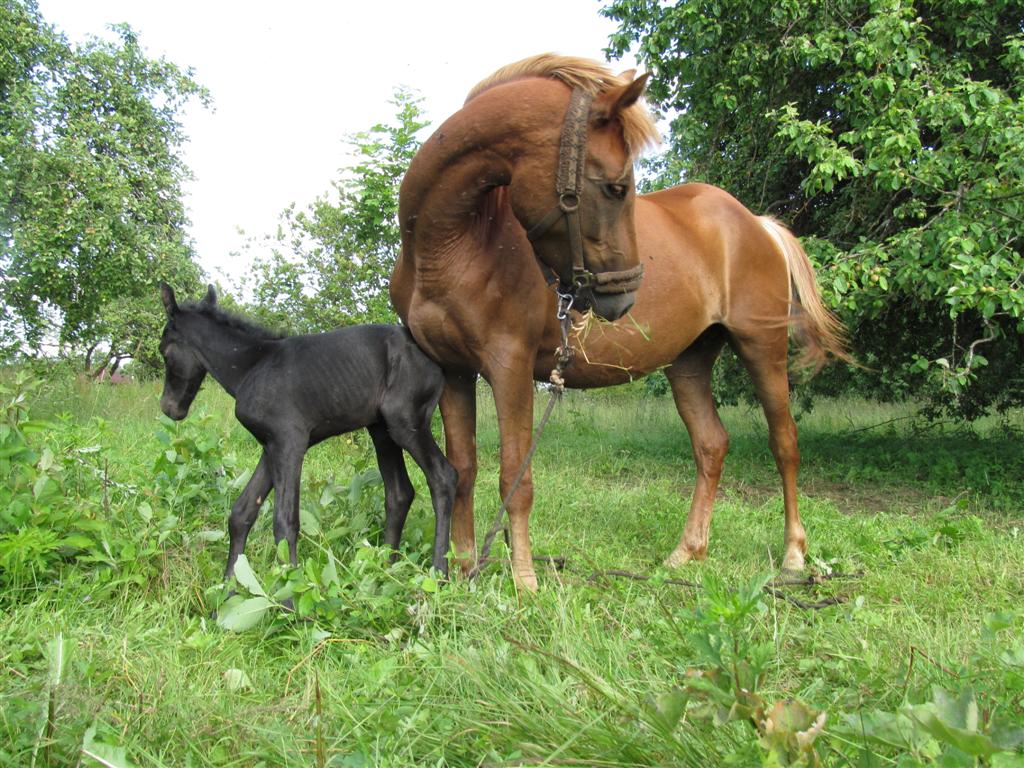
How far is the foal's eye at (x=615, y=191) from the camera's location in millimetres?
3014

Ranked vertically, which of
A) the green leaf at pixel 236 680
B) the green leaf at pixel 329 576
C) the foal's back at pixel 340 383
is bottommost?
the green leaf at pixel 236 680

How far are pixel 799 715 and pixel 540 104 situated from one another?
245 cm

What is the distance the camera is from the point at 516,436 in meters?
3.56

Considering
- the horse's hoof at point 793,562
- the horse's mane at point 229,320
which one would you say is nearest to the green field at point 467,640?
the horse's hoof at point 793,562

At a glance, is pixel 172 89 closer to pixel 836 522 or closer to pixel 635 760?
pixel 836 522

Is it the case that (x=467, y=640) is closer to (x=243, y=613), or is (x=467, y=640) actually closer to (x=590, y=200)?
(x=243, y=613)

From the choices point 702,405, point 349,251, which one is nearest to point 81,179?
point 349,251

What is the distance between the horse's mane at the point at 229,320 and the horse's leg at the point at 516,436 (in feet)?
4.10

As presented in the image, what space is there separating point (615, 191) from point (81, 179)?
27.5 ft

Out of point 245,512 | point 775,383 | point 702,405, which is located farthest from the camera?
point 702,405

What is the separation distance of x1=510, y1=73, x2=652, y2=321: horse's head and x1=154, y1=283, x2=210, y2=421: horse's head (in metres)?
1.83

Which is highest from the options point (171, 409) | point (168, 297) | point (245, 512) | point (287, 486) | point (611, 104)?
point (611, 104)

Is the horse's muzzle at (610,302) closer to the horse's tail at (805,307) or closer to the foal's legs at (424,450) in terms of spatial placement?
the foal's legs at (424,450)

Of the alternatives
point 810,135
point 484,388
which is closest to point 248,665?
point 810,135
